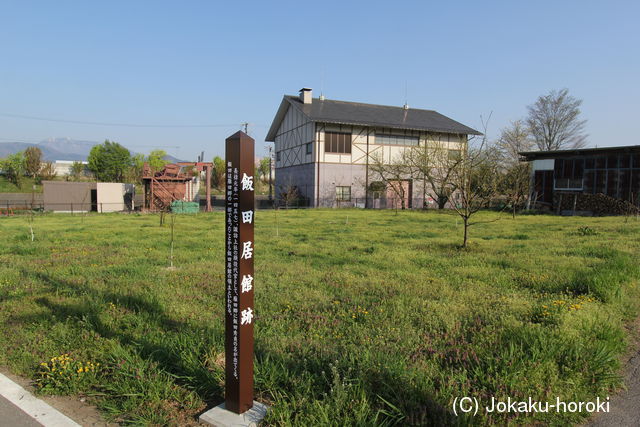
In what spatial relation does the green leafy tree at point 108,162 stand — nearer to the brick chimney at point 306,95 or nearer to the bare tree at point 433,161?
the brick chimney at point 306,95

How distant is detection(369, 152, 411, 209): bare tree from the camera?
3244 cm

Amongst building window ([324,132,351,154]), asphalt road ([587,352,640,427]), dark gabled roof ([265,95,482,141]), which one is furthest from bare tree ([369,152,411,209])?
asphalt road ([587,352,640,427])

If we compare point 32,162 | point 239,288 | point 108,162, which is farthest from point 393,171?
point 32,162

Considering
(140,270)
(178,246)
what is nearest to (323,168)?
(178,246)

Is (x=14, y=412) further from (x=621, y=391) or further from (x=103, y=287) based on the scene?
(x=621, y=391)

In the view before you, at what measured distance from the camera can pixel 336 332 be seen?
462cm

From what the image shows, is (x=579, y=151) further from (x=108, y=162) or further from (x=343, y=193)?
(x=108, y=162)

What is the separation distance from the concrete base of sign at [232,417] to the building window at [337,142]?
30.4 metres

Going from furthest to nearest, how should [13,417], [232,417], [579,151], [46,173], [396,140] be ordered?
[46,173] → [396,140] → [579,151] → [13,417] → [232,417]

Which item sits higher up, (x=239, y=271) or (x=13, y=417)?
(x=239, y=271)

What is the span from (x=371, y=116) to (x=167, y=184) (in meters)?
18.0

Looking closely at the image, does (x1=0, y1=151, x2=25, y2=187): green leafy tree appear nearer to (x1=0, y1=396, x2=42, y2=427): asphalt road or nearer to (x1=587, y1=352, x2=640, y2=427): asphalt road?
(x1=0, y1=396, x2=42, y2=427): asphalt road

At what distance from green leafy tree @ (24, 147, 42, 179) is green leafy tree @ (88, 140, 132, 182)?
6544mm

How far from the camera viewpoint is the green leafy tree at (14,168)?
54625 millimetres
